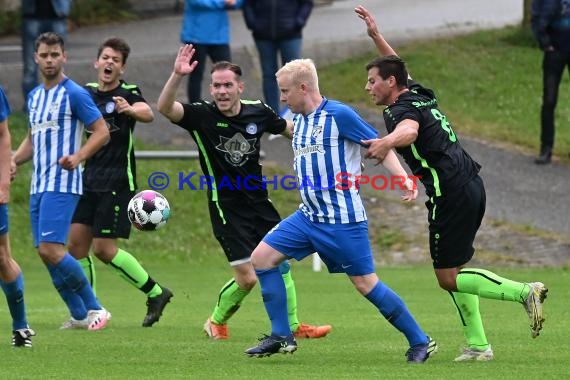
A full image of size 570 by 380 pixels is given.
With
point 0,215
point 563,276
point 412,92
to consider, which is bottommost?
point 563,276

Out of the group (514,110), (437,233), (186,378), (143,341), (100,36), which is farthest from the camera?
(100,36)

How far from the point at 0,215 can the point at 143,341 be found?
156 cm

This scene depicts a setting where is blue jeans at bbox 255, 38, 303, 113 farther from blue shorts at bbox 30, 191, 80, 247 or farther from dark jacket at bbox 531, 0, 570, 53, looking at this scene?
blue shorts at bbox 30, 191, 80, 247

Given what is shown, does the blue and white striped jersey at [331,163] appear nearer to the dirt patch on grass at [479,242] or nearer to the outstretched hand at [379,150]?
the outstretched hand at [379,150]

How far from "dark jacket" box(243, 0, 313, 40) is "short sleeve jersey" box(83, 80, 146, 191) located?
7721mm

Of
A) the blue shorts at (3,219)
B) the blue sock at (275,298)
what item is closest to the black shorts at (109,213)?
the blue shorts at (3,219)

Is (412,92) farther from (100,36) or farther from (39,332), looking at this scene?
(100,36)

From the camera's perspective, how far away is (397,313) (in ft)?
31.8

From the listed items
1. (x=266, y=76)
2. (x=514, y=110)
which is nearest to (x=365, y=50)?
(x=514, y=110)

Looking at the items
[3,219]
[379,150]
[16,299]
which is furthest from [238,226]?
[379,150]

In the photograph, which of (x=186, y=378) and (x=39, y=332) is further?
(x=39, y=332)

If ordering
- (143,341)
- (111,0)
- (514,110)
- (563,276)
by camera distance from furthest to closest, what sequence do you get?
(111,0) < (514,110) < (563,276) < (143,341)

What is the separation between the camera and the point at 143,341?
36.8ft

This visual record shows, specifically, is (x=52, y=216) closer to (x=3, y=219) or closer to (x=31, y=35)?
(x=3, y=219)
